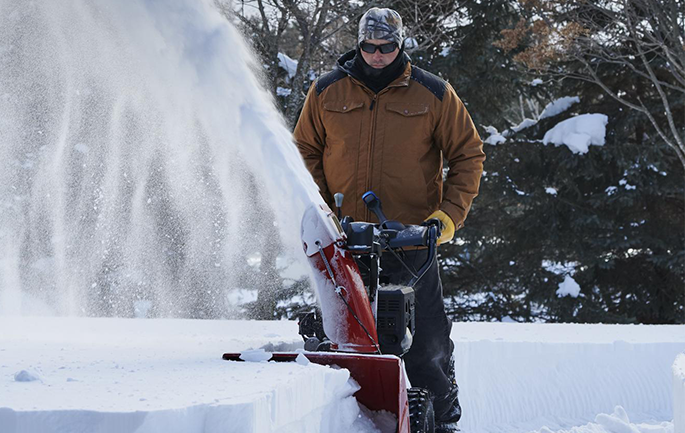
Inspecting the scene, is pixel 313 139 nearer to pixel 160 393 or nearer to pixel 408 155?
pixel 408 155

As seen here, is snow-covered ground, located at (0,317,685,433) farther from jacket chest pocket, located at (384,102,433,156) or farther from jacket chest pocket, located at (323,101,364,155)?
jacket chest pocket, located at (384,102,433,156)

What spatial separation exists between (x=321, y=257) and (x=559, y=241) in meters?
12.4

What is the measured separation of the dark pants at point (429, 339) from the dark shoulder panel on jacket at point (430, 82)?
2.42ft

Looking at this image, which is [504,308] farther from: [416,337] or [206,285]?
[416,337]

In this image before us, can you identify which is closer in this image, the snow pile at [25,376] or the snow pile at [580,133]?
the snow pile at [25,376]

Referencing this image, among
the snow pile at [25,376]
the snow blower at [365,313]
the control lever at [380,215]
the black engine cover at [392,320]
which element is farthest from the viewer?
the control lever at [380,215]

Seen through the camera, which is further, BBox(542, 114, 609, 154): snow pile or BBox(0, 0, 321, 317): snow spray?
→ BBox(542, 114, 609, 154): snow pile

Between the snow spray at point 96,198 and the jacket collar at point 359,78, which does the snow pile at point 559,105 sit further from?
the jacket collar at point 359,78

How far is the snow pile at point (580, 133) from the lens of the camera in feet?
47.1

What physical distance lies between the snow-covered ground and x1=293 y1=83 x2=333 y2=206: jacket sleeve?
0.94m

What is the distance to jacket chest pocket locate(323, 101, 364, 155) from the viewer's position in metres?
3.69

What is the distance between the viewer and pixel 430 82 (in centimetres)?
370

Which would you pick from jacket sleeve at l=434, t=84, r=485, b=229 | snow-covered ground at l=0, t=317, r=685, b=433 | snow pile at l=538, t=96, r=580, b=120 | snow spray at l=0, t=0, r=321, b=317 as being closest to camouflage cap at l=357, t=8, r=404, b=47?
jacket sleeve at l=434, t=84, r=485, b=229

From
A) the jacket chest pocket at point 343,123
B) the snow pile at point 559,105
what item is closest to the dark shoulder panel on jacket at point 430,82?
the jacket chest pocket at point 343,123
